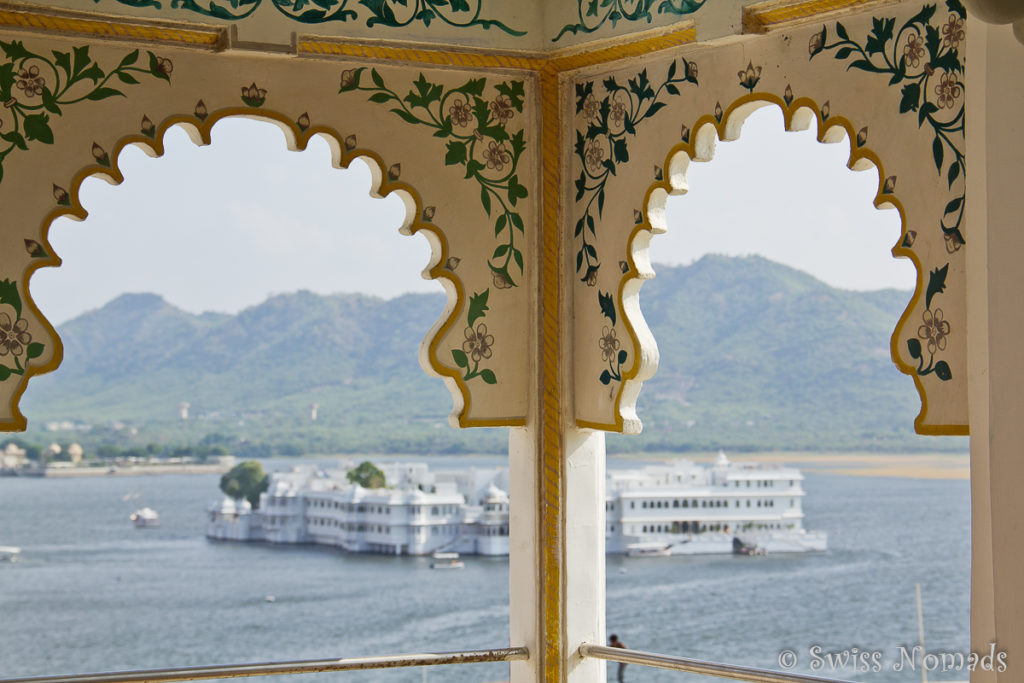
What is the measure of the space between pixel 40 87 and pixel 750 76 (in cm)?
174

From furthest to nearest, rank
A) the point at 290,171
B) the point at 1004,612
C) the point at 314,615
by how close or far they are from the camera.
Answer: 1. the point at 290,171
2. the point at 314,615
3. the point at 1004,612

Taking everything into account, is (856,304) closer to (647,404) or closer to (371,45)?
(647,404)

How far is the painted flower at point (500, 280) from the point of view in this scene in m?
3.12

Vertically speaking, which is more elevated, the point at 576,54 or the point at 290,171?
the point at 290,171

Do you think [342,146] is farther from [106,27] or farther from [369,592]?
[369,592]

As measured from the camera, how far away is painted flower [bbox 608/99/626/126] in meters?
→ 3.06

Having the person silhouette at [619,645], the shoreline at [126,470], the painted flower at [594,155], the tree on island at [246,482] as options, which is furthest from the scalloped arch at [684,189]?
the shoreline at [126,470]

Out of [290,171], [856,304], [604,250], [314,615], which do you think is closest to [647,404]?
[856,304]

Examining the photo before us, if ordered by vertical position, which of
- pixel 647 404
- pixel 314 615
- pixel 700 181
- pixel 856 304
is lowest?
pixel 314 615

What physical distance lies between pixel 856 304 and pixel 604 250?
3401cm

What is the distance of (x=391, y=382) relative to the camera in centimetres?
3253

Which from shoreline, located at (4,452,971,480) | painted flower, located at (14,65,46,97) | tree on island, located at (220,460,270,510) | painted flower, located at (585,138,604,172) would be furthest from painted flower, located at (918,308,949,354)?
tree on island, located at (220,460,270,510)

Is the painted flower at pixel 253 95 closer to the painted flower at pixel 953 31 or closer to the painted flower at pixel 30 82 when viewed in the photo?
the painted flower at pixel 30 82

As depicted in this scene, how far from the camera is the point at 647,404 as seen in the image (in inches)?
1286
